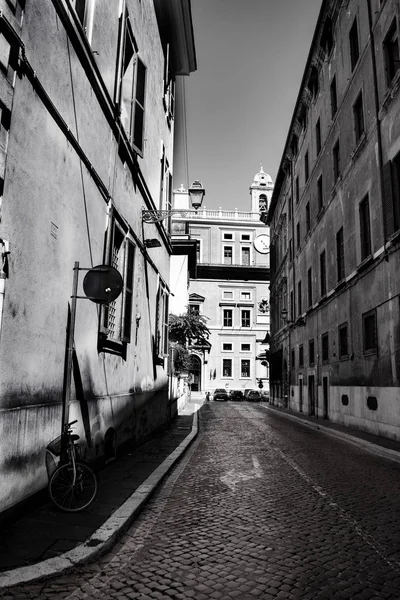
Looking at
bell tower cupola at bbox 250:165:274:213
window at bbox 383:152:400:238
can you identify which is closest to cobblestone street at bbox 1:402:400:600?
window at bbox 383:152:400:238

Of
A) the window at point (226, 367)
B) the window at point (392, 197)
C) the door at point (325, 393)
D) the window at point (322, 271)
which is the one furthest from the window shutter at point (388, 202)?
the window at point (226, 367)

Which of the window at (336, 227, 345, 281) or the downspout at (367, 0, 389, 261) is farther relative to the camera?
the window at (336, 227, 345, 281)

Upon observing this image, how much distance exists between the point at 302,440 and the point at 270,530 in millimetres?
9585

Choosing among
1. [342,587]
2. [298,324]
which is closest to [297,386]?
[298,324]

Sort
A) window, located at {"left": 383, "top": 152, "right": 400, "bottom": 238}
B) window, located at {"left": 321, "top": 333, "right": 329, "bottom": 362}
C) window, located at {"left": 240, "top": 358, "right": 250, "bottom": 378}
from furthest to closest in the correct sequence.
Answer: window, located at {"left": 240, "top": 358, "right": 250, "bottom": 378} < window, located at {"left": 321, "top": 333, "right": 329, "bottom": 362} < window, located at {"left": 383, "top": 152, "right": 400, "bottom": 238}

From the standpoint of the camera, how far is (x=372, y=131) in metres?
16.3

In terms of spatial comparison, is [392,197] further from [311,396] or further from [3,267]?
[311,396]

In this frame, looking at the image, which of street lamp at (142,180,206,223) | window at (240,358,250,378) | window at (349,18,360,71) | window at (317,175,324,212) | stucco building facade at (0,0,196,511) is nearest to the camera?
stucco building facade at (0,0,196,511)

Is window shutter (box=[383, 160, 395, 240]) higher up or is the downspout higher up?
the downspout

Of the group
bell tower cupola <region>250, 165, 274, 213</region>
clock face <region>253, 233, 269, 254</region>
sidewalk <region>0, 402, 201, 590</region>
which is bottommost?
sidewalk <region>0, 402, 201, 590</region>

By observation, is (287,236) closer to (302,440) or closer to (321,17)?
(321,17)

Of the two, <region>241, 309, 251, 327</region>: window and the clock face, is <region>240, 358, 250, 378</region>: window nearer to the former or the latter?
<region>241, 309, 251, 327</region>: window

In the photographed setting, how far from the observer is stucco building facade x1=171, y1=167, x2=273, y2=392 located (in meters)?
58.9

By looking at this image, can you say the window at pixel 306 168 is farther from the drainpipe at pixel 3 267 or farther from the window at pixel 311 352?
the drainpipe at pixel 3 267
